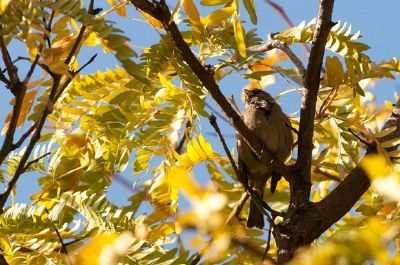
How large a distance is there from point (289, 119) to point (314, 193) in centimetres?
36

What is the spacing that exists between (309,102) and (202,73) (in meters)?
0.42

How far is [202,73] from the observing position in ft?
7.00

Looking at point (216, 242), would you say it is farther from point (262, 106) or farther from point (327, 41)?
point (262, 106)

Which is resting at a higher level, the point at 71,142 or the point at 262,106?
the point at 71,142

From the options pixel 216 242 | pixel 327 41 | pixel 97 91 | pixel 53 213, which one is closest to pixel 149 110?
pixel 97 91

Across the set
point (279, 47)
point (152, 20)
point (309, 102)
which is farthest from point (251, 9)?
point (279, 47)

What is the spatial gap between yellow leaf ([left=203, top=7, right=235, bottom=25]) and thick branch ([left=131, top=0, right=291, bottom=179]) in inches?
4.3

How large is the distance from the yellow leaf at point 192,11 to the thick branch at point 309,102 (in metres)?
0.49

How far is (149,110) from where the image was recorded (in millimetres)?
2373

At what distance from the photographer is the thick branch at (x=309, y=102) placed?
2.24 meters

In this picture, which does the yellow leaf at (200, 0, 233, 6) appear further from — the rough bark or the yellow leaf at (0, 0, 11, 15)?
the yellow leaf at (0, 0, 11, 15)

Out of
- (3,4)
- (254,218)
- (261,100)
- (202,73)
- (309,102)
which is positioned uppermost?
(3,4)

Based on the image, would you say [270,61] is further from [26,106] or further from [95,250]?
[95,250]

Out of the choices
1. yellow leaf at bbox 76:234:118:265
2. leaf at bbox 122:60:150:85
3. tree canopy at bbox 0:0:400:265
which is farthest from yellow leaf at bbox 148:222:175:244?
yellow leaf at bbox 76:234:118:265
